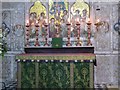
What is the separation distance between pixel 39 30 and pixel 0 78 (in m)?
1.83

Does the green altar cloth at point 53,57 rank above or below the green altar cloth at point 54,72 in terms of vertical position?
above

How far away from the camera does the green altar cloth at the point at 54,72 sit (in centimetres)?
645

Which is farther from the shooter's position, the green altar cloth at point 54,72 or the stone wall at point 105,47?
the stone wall at point 105,47

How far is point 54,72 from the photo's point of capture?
653 centimetres

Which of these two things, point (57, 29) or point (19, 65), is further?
point (57, 29)

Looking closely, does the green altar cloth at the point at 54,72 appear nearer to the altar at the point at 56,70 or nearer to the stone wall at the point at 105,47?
the altar at the point at 56,70

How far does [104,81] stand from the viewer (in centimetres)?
820

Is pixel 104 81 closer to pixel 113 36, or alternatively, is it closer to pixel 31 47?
pixel 113 36

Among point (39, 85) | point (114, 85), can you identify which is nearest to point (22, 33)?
point (39, 85)

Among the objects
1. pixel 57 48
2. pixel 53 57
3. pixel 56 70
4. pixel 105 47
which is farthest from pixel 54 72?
pixel 105 47

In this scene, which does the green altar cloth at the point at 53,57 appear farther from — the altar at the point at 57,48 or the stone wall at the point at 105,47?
the stone wall at the point at 105,47

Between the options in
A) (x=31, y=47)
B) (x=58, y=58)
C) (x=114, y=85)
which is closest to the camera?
(x=58, y=58)

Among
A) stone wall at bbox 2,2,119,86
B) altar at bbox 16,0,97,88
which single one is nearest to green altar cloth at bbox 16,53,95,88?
altar at bbox 16,0,97,88

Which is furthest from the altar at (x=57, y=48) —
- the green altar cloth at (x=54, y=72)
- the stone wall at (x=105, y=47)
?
the stone wall at (x=105, y=47)
